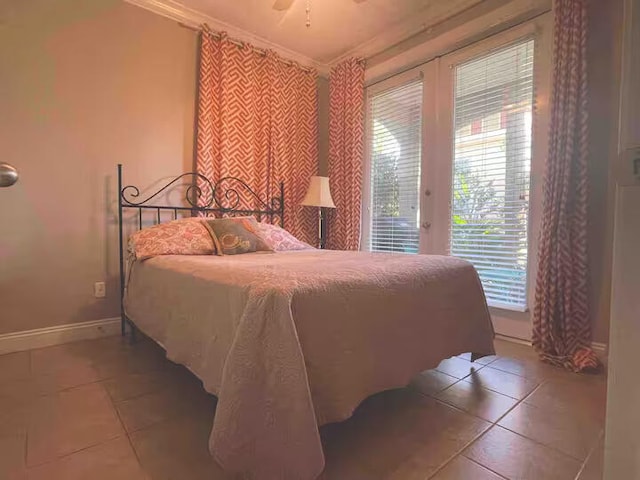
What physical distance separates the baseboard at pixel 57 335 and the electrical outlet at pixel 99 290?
0.19 m

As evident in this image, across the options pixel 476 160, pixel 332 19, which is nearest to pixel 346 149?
pixel 332 19

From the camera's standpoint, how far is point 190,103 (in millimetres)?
2922

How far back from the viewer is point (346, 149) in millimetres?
3500

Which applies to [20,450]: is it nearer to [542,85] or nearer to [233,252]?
[233,252]

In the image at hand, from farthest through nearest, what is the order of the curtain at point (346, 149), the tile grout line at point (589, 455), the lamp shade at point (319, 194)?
the curtain at point (346, 149) < the lamp shade at point (319, 194) < the tile grout line at point (589, 455)

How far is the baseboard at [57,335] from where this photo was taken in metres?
2.22

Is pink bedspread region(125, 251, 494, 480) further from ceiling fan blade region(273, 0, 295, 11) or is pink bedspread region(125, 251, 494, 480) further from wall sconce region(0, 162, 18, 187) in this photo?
ceiling fan blade region(273, 0, 295, 11)

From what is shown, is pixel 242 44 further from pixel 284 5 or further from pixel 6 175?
pixel 6 175

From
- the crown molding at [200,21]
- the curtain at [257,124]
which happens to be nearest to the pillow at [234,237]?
the curtain at [257,124]

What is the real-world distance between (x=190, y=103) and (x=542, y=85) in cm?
269

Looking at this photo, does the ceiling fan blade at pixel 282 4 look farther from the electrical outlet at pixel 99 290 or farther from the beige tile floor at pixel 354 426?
the beige tile floor at pixel 354 426

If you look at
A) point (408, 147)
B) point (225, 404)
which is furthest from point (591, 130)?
point (225, 404)

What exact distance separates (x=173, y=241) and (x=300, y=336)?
1.48 meters

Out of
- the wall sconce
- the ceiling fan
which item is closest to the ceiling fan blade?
the ceiling fan
